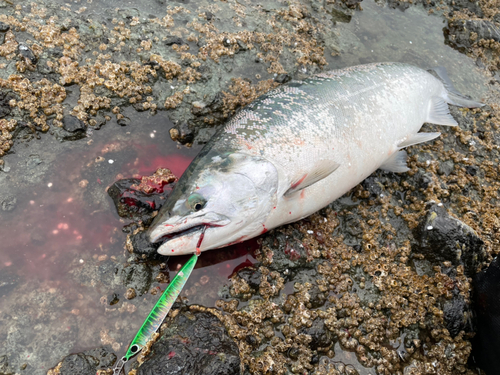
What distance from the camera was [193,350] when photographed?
2.23 m

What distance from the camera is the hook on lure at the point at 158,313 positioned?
7.63 ft

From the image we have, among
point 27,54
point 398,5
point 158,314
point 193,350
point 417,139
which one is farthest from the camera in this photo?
point 398,5

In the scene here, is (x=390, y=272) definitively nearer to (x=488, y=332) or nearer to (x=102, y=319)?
(x=488, y=332)

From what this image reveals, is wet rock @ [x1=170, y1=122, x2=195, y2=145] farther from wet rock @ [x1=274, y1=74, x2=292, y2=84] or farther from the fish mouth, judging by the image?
wet rock @ [x1=274, y1=74, x2=292, y2=84]

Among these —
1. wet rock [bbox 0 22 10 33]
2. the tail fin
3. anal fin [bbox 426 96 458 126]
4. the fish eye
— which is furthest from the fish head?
the tail fin

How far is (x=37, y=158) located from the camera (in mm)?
2992

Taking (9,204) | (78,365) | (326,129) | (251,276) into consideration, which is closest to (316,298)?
(251,276)

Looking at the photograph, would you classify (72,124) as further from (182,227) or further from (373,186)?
(373,186)

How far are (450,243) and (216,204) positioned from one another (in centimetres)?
221

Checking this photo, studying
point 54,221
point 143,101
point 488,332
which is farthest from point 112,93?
point 488,332

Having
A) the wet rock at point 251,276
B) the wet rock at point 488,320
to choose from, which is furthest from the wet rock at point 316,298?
the wet rock at point 488,320

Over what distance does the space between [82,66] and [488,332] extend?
4541 millimetres

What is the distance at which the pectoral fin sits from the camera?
2.69m

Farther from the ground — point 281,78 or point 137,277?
point 281,78
